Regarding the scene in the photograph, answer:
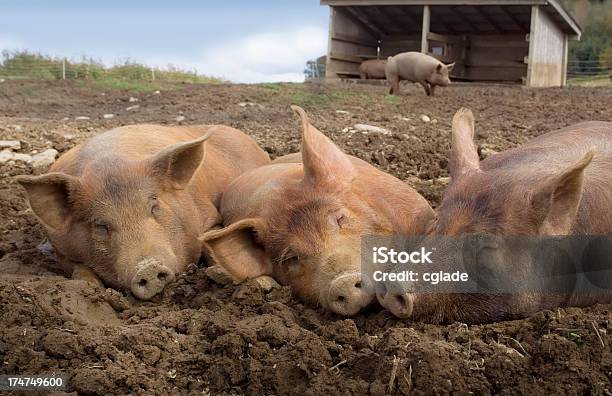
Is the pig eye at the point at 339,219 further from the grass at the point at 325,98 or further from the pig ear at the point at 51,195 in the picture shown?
the grass at the point at 325,98

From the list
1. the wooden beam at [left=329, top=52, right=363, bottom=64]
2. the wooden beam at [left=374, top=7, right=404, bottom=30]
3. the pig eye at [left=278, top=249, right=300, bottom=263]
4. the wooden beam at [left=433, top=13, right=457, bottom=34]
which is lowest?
the pig eye at [left=278, top=249, right=300, bottom=263]

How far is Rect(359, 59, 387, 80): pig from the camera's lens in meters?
24.4

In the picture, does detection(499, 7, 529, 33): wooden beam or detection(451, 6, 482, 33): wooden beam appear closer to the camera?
detection(499, 7, 529, 33): wooden beam

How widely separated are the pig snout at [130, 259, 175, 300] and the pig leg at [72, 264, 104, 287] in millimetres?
377

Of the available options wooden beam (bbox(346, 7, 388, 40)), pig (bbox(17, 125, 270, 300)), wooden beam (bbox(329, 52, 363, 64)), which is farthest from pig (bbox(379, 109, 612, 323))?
wooden beam (bbox(346, 7, 388, 40))

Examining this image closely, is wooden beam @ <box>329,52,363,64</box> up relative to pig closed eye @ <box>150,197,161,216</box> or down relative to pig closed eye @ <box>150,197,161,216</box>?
up

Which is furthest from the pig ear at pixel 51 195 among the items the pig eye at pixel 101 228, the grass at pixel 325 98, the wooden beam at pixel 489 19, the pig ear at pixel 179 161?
the wooden beam at pixel 489 19

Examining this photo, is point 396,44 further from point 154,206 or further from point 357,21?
point 154,206

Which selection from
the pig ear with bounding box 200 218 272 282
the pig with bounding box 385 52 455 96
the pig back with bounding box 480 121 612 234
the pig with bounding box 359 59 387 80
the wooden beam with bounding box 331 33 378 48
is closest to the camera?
the pig back with bounding box 480 121 612 234

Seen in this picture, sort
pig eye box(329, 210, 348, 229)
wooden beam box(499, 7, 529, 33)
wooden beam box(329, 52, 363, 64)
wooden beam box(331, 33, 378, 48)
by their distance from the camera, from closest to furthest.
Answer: pig eye box(329, 210, 348, 229) → wooden beam box(499, 7, 529, 33) → wooden beam box(329, 52, 363, 64) → wooden beam box(331, 33, 378, 48)

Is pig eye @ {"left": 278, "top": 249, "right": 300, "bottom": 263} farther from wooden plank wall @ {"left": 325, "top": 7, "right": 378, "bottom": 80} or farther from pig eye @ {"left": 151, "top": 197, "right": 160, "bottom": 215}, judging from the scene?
wooden plank wall @ {"left": 325, "top": 7, "right": 378, "bottom": 80}

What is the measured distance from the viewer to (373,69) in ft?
80.5

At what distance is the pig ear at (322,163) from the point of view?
4.29 m

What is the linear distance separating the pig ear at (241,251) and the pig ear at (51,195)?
0.97 m
